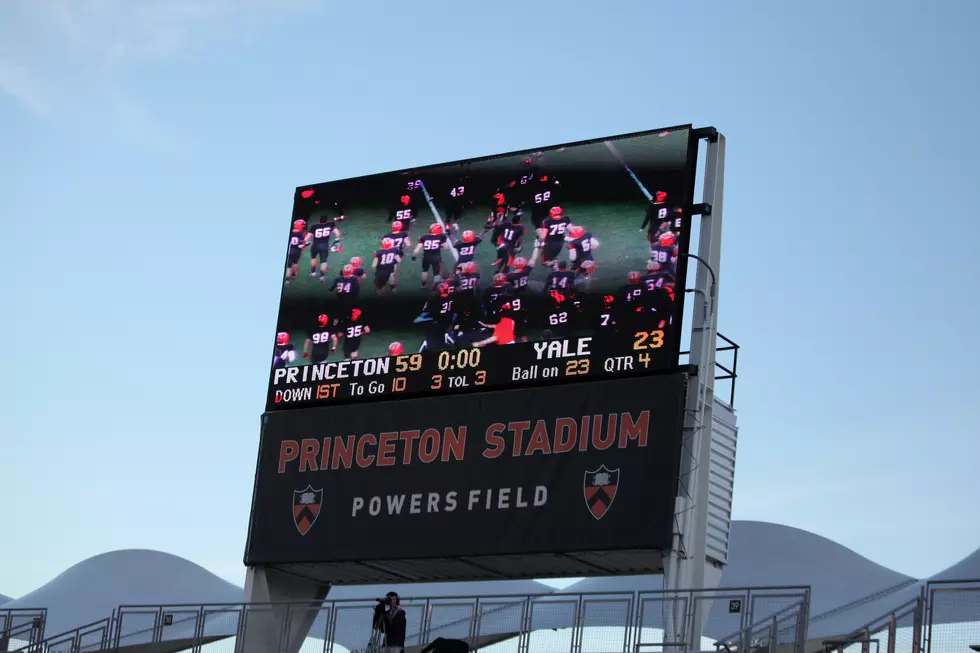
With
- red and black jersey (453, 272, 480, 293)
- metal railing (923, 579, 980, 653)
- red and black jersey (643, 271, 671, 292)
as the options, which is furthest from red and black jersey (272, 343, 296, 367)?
metal railing (923, 579, 980, 653)

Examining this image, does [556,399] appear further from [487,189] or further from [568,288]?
[487,189]

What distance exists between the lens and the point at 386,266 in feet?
72.1

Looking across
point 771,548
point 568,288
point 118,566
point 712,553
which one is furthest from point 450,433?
point 118,566

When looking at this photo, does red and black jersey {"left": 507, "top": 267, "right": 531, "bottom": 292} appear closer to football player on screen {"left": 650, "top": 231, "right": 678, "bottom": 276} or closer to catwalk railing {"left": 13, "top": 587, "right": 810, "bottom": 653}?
football player on screen {"left": 650, "top": 231, "right": 678, "bottom": 276}

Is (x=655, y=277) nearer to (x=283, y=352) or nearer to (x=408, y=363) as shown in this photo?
(x=408, y=363)

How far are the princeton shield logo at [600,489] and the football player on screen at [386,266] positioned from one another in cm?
426

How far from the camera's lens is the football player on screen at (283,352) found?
22.4 m

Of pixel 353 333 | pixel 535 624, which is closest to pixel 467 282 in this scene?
pixel 353 333

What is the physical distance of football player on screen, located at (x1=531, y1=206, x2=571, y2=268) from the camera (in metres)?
20.5

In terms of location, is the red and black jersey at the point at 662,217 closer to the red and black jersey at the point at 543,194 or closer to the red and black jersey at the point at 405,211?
the red and black jersey at the point at 543,194

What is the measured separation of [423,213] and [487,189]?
41.3 inches

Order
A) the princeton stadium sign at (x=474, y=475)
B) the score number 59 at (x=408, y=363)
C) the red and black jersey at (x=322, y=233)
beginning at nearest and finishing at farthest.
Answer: the princeton stadium sign at (x=474, y=475), the score number 59 at (x=408, y=363), the red and black jersey at (x=322, y=233)

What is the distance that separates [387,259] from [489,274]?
6.01 feet

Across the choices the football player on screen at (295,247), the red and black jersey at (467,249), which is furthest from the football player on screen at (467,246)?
the football player on screen at (295,247)
